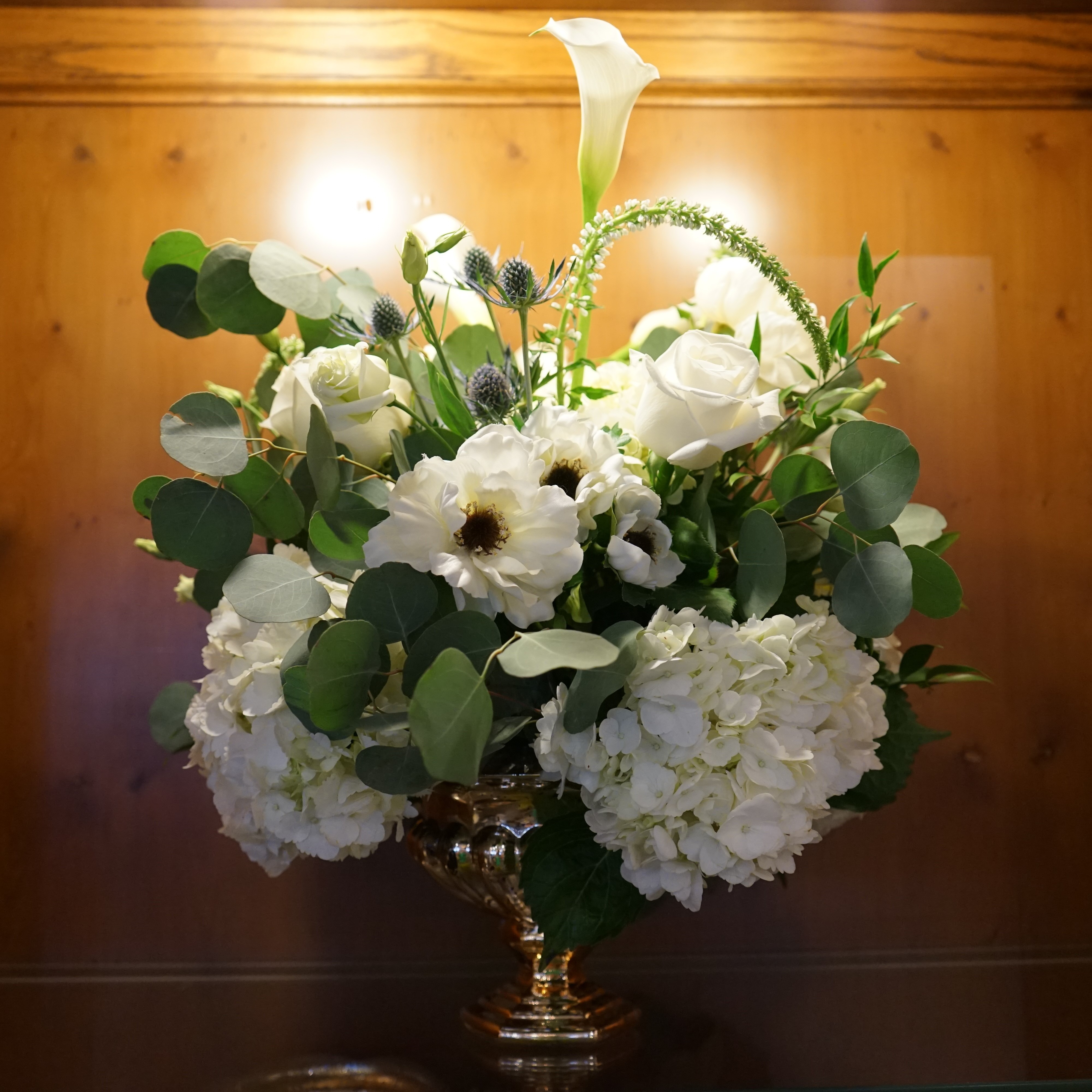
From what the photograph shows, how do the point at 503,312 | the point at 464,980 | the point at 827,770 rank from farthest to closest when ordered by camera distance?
the point at 503,312 < the point at 464,980 < the point at 827,770

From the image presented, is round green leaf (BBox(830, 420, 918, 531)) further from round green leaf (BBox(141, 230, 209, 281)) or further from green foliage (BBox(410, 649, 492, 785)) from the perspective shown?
round green leaf (BBox(141, 230, 209, 281))

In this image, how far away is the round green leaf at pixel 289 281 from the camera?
0.81 meters

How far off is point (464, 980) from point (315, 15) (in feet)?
3.74

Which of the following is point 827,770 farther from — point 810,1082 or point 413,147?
point 413,147

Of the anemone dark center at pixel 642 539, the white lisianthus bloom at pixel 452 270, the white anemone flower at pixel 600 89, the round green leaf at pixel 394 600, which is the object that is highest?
the white anemone flower at pixel 600 89

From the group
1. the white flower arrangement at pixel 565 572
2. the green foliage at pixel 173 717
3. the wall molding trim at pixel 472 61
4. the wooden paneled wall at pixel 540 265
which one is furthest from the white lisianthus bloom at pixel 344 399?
the wall molding trim at pixel 472 61

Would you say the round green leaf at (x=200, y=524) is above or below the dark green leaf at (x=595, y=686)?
above

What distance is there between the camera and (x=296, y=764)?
27.9 inches

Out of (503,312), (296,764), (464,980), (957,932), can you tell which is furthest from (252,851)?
(957,932)

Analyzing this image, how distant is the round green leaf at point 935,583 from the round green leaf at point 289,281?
0.51 meters

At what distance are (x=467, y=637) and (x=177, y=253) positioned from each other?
0.46 meters

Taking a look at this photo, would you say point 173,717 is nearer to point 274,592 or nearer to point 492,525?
point 274,592

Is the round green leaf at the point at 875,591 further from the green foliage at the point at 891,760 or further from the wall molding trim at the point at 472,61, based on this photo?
the wall molding trim at the point at 472,61

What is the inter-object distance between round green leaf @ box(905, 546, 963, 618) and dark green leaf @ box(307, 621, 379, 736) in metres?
0.40
